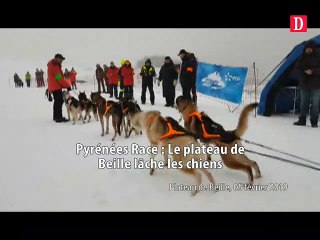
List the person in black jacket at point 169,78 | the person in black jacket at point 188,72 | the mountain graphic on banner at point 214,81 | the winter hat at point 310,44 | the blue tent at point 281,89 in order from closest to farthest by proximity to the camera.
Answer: the winter hat at point 310,44
the blue tent at point 281,89
the person in black jacket at point 188,72
the mountain graphic on banner at point 214,81
the person in black jacket at point 169,78

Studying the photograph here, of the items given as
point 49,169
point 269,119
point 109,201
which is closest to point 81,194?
point 109,201

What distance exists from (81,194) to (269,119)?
17.8 feet

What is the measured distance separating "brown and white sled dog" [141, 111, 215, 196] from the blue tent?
4649 mm

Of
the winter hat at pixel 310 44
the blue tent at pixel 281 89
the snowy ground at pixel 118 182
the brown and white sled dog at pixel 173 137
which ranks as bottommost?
the snowy ground at pixel 118 182

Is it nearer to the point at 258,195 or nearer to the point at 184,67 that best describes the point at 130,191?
the point at 258,195

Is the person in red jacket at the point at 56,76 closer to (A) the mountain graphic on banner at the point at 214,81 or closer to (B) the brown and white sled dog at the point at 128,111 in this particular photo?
(B) the brown and white sled dog at the point at 128,111

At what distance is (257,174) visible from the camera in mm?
3605

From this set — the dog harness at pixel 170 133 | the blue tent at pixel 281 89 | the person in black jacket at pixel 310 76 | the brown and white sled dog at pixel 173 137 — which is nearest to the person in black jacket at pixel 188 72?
the blue tent at pixel 281 89

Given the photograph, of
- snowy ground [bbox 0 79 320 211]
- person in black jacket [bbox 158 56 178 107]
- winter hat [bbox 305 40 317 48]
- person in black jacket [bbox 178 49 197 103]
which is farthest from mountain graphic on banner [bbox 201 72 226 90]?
snowy ground [bbox 0 79 320 211]

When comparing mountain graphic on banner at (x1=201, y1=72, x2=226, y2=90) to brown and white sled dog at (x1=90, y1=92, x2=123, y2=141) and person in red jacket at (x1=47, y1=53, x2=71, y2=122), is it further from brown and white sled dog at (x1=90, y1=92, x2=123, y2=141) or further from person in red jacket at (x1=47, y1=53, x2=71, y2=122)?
person in red jacket at (x1=47, y1=53, x2=71, y2=122)
